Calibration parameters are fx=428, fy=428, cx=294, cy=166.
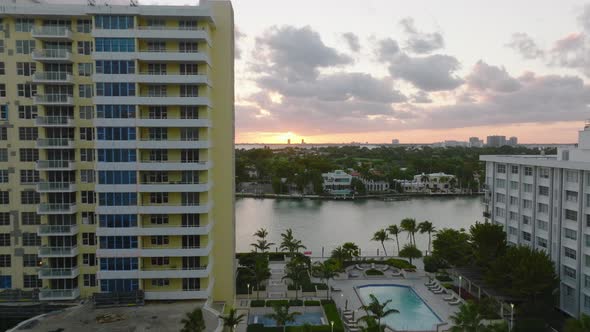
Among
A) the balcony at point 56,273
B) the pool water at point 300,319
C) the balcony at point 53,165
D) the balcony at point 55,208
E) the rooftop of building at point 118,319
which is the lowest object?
the pool water at point 300,319

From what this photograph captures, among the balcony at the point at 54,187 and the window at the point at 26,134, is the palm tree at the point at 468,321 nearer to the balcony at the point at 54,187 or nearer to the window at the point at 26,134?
the balcony at the point at 54,187

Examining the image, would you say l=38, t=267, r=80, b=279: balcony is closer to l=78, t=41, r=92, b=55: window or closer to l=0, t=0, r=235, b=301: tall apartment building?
l=0, t=0, r=235, b=301: tall apartment building

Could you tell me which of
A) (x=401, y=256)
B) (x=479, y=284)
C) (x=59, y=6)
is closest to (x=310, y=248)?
(x=401, y=256)

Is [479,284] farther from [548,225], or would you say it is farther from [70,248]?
[70,248]

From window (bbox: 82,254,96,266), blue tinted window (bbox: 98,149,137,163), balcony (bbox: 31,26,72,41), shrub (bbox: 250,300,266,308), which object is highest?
balcony (bbox: 31,26,72,41)

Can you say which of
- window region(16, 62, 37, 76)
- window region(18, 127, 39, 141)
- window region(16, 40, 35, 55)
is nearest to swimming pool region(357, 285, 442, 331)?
window region(18, 127, 39, 141)

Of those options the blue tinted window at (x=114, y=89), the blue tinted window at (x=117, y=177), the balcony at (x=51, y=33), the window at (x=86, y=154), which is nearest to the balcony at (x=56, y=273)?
the blue tinted window at (x=117, y=177)

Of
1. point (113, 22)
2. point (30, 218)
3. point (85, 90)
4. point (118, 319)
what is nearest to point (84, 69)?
point (85, 90)
